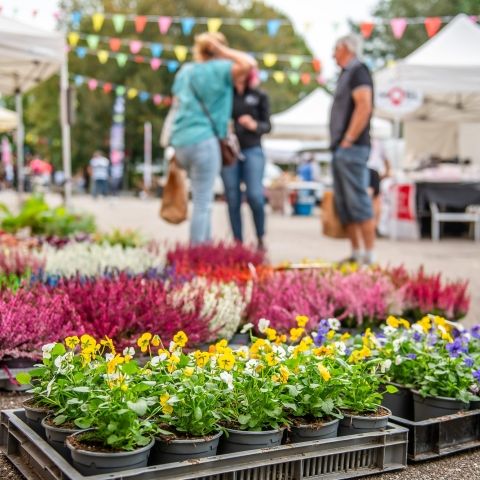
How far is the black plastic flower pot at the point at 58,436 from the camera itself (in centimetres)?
249

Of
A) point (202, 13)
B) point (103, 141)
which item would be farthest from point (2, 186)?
point (202, 13)

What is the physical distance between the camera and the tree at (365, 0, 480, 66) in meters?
47.0

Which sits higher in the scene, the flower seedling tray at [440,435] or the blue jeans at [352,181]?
the blue jeans at [352,181]

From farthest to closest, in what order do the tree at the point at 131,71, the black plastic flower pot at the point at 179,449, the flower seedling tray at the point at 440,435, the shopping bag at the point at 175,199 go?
the tree at the point at 131,71 < the shopping bag at the point at 175,199 < the flower seedling tray at the point at 440,435 < the black plastic flower pot at the point at 179,449

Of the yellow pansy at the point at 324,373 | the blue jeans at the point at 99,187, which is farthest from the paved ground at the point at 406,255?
the blue jeans at the point at 99,187

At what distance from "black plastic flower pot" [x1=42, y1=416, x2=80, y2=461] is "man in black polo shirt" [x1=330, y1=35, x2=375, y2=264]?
534 cm

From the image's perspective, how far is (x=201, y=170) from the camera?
7.14 m

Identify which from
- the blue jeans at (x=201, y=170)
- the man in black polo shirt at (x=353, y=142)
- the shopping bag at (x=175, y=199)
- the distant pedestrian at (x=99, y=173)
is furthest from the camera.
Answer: the distant pedestrian at (x=99, y=173)

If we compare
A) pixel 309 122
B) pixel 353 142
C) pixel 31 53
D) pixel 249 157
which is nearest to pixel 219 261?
A: pixel 353 142

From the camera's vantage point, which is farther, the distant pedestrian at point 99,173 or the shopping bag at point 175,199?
the distant pedestrian at point 99,173

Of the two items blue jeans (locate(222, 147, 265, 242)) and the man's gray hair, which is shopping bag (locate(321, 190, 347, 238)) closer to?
blue jeans (locate(222, 147, 265, 242))

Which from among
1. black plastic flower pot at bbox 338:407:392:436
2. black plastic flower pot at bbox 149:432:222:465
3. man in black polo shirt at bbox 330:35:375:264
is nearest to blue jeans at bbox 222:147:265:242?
man in black polo shirt at bbox 330:35:375:264

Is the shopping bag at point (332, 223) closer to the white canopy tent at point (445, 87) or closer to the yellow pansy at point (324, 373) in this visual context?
the white canopy tent at point (445, 87)

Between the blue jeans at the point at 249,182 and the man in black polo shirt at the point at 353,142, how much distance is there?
0.85 metres
